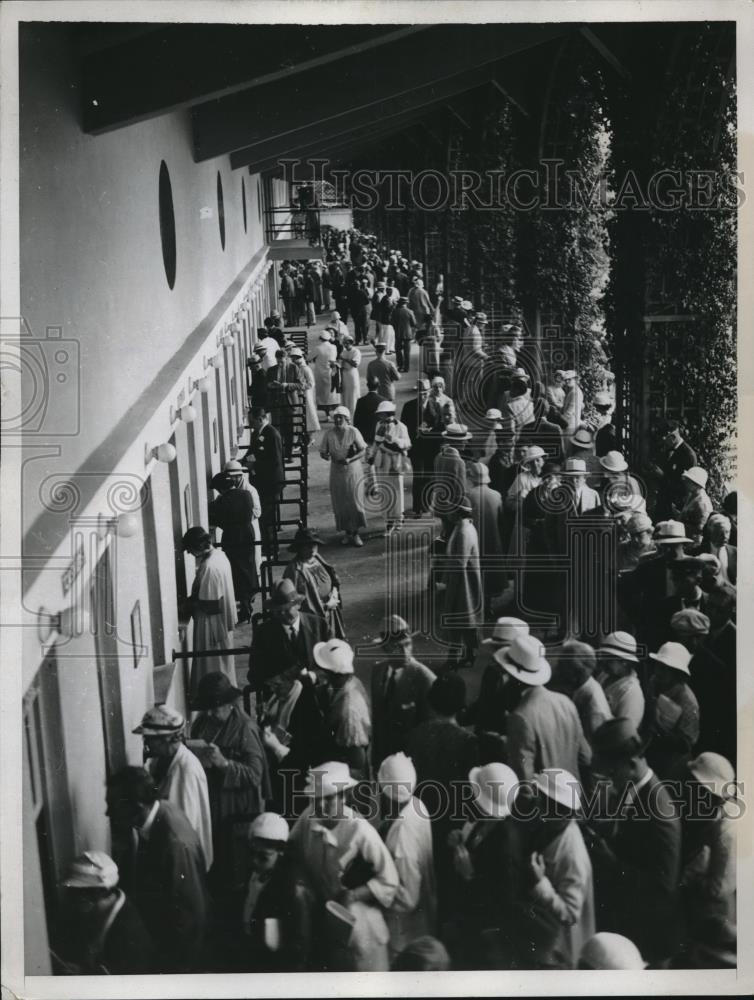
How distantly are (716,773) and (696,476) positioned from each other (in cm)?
231

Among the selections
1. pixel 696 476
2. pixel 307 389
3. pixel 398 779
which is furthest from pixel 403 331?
pixel 398 779

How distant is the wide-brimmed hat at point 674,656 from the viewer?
9555mm

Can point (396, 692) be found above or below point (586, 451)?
below

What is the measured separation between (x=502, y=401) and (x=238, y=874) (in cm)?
409

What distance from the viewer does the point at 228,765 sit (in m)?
9.25

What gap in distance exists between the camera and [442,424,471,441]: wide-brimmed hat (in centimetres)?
992

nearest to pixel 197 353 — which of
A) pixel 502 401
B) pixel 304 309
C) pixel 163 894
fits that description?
pixel 304 309

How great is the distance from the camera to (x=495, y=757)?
9.34 metres

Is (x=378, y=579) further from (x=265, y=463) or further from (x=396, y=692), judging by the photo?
(x=265, y=463)

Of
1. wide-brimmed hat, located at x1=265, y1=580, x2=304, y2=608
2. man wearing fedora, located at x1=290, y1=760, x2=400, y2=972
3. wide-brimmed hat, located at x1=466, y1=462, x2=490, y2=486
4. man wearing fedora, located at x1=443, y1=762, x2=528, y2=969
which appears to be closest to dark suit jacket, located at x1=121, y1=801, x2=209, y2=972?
man wearing fedora, located at x1=290, y1=760, x2=400, y2=972

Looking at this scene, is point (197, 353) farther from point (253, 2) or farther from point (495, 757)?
point (495, 757)

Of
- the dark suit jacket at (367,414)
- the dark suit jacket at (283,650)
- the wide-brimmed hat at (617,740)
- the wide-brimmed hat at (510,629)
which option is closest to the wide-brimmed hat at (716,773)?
the wide-brimmed hat at (617,740)

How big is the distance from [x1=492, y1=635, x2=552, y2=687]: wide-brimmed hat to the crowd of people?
0.05 feet

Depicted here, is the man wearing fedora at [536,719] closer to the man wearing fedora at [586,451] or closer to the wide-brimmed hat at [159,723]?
the man wearing fedora at [586,451]
